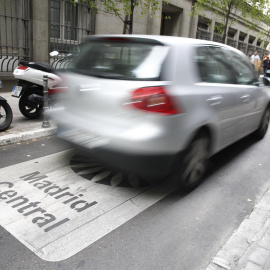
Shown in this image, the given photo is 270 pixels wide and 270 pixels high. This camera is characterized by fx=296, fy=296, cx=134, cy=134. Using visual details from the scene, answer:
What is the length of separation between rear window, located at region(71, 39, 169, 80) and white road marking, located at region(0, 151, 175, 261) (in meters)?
1.35

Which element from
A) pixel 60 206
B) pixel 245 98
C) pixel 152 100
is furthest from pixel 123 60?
pixel 245 98

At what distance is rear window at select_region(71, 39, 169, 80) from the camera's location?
3156mm

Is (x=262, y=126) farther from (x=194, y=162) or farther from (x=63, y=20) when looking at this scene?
(x=63, y=20)

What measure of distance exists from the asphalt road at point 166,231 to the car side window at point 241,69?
1405 millimetres

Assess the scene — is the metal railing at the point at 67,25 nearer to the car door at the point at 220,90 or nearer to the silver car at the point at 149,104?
the silver car at the point at 149,104

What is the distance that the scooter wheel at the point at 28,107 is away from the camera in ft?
20.5

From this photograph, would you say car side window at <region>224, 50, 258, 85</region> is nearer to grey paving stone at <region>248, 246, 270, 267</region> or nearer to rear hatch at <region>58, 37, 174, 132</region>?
rear hatch at <region>58, 37, 174, 132</region>

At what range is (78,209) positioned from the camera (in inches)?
122

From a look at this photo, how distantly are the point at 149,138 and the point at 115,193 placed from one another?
902 mm

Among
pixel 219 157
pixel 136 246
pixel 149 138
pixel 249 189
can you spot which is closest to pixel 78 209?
pixel 136 246

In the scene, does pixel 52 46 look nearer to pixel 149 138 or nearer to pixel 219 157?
pixel 219 157

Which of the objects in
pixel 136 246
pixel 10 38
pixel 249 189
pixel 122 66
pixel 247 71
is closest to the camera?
pixel 136 246

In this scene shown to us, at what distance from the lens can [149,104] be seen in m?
2.96

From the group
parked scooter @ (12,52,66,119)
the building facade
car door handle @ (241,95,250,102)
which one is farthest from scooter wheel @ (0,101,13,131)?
car door handle @ (241,95,250,102)
